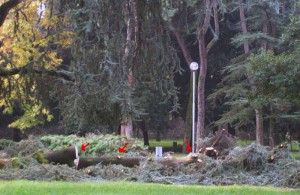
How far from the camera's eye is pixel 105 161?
1612cm

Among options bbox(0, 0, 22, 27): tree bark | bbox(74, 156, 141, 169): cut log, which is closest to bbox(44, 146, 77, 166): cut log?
bbox(74, 156, 141, 169): cut log

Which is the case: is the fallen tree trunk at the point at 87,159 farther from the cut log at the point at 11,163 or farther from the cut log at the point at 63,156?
the cut log at the point at 11,163

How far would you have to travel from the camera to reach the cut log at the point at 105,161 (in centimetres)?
1587

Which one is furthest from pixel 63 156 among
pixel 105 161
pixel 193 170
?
pixel 193 170

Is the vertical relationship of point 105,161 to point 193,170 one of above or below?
above

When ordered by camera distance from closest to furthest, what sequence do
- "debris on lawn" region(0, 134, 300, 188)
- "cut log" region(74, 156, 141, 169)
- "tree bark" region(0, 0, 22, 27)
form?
"tree bark" region(0, 0, 22, 27), "debris on lawn" region(0, 134, 300, 188), "cut log" region(74, 156, 141, 169)

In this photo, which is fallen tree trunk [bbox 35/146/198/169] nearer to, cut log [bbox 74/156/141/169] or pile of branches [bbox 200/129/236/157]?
cut log [bbox 74/156/141/169]

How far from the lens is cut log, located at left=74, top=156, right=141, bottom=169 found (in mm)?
15867

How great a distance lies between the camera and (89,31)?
6559 mm

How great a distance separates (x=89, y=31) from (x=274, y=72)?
8.56m

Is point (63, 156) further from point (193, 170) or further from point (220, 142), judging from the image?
point (220, 142)

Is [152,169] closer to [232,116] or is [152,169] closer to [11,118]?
[232,116]

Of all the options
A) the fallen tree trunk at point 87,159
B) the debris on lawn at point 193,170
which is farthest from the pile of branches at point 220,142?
the fallen tree trunk at point 87,159

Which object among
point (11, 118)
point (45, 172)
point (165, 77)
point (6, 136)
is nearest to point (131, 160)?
point (45, 172)
